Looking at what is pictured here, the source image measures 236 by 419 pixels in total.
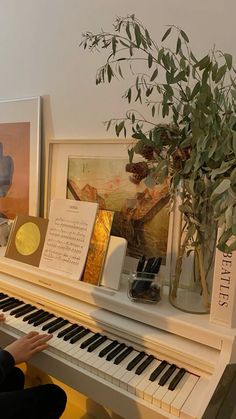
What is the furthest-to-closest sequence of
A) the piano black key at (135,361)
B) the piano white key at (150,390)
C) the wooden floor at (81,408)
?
the wooden floor at (81,408) → the piano black key at (135,361) → the piano white key at (150,390)

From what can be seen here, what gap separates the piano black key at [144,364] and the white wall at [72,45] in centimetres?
93

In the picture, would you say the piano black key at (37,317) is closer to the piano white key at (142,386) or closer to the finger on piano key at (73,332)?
the finger on piano key at (73,332)

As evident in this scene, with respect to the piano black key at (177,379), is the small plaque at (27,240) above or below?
above

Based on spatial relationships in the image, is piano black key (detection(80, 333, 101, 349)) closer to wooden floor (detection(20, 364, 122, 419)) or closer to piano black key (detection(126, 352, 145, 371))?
piano black key (detection(126, 352, 145, 371))

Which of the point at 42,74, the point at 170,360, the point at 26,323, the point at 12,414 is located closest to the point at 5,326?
the point at 26,323

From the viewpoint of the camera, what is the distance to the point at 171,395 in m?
0.86

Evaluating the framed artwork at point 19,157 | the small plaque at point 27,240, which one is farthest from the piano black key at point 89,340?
the framed artwork at point 19,157

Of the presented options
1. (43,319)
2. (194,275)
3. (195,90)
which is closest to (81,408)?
(43,319)

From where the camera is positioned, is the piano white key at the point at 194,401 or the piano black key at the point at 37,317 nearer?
the piano white key at the point at 194,401

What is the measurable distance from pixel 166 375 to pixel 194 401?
0.36 ft

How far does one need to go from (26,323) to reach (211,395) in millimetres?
714

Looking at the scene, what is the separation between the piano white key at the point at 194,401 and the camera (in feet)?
2.60

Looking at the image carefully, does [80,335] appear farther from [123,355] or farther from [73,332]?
[123,355]

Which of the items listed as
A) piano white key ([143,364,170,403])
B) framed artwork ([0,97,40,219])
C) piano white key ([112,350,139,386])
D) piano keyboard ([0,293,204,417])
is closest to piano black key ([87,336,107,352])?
piano keyboard ([0,293,204,417])
